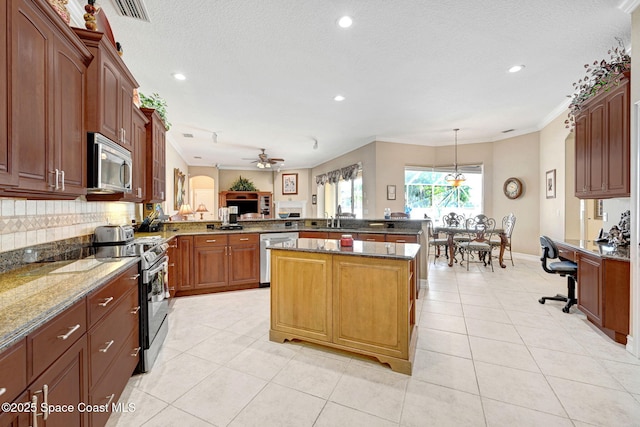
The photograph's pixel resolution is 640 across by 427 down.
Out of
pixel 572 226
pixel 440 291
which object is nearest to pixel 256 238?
pixel 440 291

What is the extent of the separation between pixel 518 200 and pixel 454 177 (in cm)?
159

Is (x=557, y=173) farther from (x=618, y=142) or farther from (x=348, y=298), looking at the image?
(x=348, y=298)

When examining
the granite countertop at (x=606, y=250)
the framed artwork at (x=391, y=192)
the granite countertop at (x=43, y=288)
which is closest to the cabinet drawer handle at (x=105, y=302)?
the granite countertop at (x=43, y=288)

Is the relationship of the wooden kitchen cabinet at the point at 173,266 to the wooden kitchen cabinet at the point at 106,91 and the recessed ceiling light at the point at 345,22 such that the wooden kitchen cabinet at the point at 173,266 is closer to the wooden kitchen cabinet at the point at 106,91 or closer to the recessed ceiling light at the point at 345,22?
the wooden kitchen cabinet at the point at 106,91

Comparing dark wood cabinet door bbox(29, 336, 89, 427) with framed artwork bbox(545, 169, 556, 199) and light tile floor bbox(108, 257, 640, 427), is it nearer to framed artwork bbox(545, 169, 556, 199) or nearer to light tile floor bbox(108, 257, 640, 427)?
light tile floor bbox(108, 257, 640, 427)

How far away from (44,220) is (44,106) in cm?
95

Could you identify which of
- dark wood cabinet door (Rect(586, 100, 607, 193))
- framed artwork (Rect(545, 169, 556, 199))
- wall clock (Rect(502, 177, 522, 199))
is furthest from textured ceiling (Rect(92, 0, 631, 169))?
wall clock (Rect(502, 177, 522, 199))

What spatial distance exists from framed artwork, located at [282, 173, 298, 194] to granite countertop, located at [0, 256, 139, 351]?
9084 millimetres

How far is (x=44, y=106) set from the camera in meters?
1.50

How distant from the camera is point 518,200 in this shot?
6.57 m

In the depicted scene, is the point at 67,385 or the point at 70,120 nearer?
the point at 67,385

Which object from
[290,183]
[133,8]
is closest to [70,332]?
[133,8]

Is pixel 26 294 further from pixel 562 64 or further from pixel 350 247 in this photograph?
pixel 562 64

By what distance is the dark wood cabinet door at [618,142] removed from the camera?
2.54m
